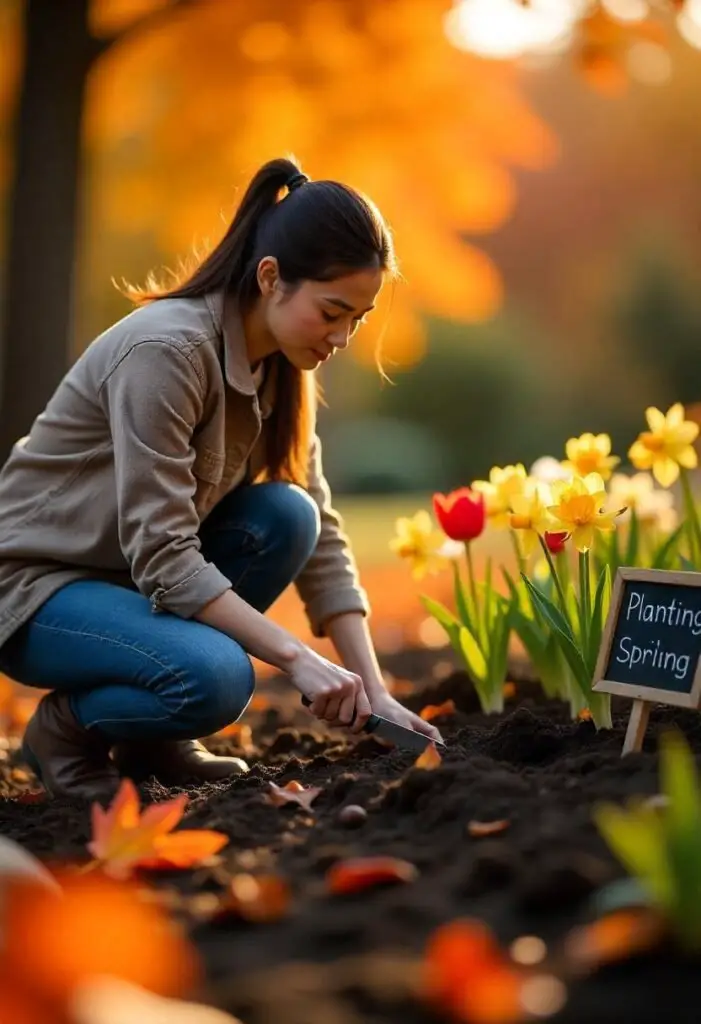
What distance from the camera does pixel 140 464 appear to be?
7.16ft

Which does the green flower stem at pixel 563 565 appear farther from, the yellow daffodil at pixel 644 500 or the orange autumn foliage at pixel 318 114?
the orange autumn foliage at pixel 318 114

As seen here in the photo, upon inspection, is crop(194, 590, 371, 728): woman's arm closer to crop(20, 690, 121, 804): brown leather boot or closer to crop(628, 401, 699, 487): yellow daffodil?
crop(20, 690, 121, 804): brown leather boot

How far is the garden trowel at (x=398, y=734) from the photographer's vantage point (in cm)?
216

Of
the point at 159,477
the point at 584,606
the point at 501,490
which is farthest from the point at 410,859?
the point at 501,490

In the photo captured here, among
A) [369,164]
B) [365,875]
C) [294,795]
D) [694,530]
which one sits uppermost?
[369,164]

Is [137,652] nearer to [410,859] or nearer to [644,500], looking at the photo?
[410,859]

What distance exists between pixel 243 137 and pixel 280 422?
5.04 m

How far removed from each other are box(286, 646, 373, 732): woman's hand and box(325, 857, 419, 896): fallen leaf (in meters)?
0.57

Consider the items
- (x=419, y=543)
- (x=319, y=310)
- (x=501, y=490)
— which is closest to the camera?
(x=319, y=310)

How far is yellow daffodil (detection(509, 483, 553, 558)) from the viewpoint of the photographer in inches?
93.1

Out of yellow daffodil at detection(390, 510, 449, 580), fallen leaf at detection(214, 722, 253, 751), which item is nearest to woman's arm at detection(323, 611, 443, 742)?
yellow daffodil at detection(390, 510, 449, 580)

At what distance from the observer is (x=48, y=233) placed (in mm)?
5836

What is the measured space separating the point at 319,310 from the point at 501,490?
0.66 metres

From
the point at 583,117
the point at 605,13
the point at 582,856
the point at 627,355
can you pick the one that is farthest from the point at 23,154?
the point at 583,117
